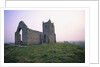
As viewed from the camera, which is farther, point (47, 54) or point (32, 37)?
point (32, 37)

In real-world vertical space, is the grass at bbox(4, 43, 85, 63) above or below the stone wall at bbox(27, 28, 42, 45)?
below

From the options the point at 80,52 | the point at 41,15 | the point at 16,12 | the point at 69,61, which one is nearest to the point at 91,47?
the point at 80,52

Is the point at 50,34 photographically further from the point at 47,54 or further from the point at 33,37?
the point at 47,54

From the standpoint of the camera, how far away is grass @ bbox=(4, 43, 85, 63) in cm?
643

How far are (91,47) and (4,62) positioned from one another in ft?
16.2

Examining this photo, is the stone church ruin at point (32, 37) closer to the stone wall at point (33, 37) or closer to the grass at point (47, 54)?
the stone wall at point (33, 37)

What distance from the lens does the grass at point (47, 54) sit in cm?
643

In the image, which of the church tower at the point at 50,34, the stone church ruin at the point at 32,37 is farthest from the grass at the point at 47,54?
the church tower at the point at 50,34

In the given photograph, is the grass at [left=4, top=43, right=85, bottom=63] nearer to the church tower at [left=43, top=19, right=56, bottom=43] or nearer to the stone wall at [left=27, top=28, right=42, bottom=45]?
the stone wall at [left=27, top=28, right=42, bottom=45]

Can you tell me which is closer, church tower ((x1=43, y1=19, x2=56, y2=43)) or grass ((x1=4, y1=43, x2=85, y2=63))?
grass ((x1=4, y1=43, x2=85, y2=63))

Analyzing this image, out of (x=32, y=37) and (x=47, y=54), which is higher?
(x=32, y=37)

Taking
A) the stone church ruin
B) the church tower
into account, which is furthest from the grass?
the church tower

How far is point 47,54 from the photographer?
686cm

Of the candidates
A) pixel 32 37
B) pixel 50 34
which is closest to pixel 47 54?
pixel 32 37
